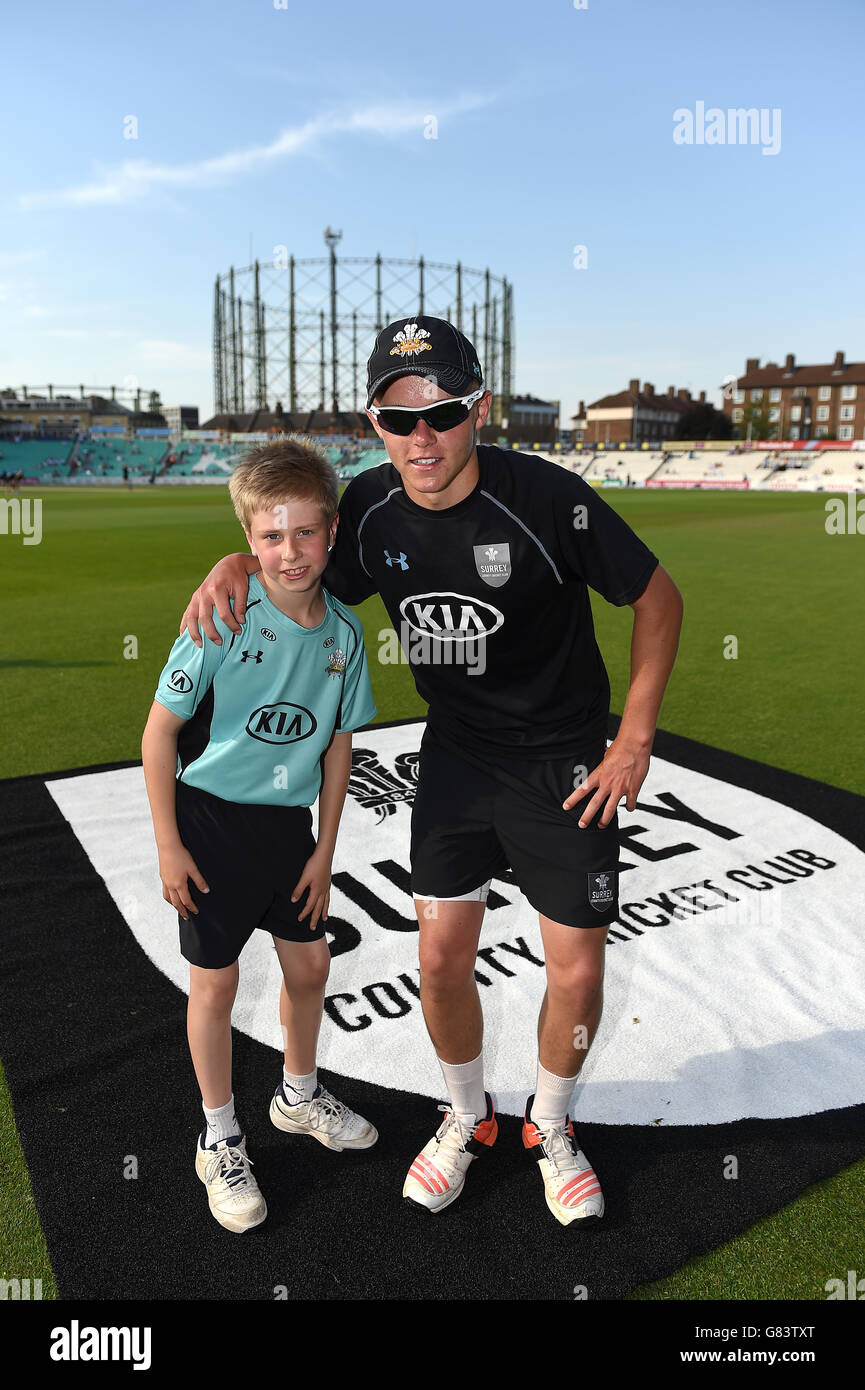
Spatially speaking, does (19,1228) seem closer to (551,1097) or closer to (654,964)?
(551,1097)

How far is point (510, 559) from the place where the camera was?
2.38 metres

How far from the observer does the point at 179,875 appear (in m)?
2.40

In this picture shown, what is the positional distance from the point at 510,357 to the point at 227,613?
106872 mm

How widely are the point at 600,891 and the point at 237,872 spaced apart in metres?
1.05

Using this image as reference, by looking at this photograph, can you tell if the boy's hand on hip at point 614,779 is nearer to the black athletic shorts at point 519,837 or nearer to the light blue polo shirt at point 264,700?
Answer: the black athletic shorts at point 519,837

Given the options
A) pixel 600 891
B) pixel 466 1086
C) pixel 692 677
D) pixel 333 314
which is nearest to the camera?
pixel 600 891

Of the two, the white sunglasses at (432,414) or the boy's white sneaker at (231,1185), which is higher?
the white sunglasses at (432,414)

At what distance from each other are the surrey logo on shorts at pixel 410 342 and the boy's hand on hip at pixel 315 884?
4.80ft

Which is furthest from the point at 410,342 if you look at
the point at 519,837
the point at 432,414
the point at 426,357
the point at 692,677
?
the point at 692,677

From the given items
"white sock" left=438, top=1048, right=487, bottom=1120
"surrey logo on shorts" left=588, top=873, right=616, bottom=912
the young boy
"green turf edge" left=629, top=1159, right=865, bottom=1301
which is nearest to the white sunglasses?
the young boy

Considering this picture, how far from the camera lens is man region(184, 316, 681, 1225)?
2.37 meters

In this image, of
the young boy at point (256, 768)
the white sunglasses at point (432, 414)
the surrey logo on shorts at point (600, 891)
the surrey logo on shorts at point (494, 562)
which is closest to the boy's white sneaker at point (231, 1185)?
the young boy at point (256, 768)

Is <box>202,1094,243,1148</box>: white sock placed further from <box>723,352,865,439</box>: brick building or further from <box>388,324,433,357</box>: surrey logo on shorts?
<box>723,352,865,439</box>: brick building

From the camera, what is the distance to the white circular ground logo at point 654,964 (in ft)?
10.0
